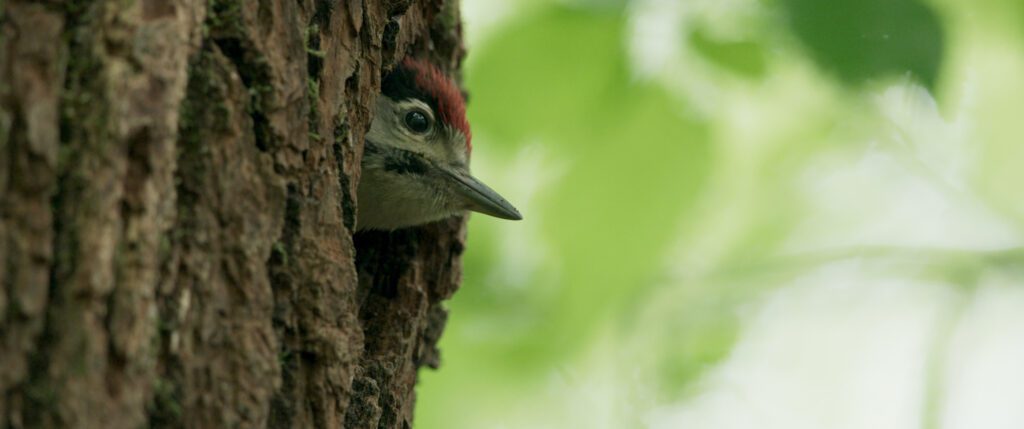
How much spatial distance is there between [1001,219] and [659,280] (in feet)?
5.10

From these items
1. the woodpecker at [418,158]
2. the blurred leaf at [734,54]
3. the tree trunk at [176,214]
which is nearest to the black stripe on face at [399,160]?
the woodpecker at [418,158]

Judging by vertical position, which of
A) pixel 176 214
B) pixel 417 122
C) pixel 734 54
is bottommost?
pixel 176 214

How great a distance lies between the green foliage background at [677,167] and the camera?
366 cm

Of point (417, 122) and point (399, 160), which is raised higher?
point (417, 122)

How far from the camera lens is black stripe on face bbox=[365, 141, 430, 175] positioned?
12.4 feet

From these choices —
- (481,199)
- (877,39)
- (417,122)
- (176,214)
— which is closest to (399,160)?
(417,122)

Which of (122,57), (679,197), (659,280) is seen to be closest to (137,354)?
(122,57)

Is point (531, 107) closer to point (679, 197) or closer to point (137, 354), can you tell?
point (679, 197)

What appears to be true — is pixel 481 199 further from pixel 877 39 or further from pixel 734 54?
pixel 877 39

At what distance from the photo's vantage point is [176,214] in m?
1.89

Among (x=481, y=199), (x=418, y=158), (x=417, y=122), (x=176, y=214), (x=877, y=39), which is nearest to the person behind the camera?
(x=176, y=214)

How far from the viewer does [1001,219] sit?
498 centimetres

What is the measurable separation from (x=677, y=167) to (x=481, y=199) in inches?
29.1

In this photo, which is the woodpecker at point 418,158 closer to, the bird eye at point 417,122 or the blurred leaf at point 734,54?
the bird eye at point 417,122
